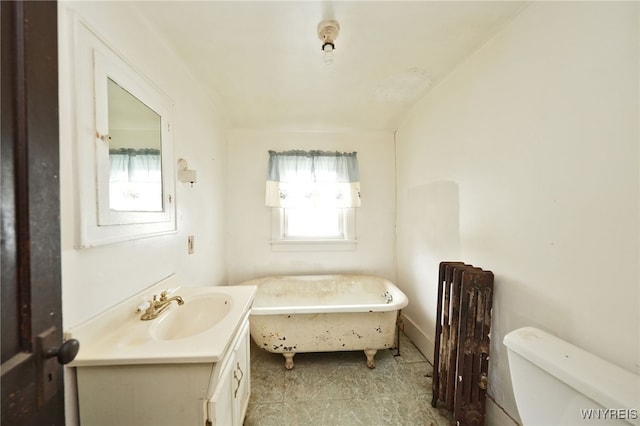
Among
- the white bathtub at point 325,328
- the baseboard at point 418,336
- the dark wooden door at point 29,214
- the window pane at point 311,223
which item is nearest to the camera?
the dark wooden door at point 29,214

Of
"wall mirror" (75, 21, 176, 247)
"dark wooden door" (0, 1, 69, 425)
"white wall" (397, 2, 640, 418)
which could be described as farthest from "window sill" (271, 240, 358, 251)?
"dark wooden door" (0, 1, 69, 425)

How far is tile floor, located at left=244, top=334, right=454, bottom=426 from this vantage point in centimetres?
141

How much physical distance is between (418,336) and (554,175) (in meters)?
1.72

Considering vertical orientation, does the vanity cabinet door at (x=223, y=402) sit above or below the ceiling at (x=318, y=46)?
below

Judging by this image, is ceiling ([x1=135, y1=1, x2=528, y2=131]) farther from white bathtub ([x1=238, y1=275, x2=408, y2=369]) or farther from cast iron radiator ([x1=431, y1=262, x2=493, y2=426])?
white bathtub ([x1=238, y1=275, x2=408, y2=369])

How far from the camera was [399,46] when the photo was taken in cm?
135

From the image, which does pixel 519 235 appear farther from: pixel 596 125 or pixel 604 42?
pixel 604 42

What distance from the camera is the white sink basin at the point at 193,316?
111 centimetres

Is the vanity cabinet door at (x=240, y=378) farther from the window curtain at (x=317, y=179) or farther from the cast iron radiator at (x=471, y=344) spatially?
the window curtain at (x=317, y=179)

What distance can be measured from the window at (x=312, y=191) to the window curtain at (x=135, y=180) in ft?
4.72

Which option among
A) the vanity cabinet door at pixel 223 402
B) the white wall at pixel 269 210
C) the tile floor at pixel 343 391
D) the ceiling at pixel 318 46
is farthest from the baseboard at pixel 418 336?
the ceiling at pixel 318 46

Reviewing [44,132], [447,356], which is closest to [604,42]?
[447,356]

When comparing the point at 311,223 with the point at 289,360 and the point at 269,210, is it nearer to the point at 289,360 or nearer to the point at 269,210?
the point at 269,210

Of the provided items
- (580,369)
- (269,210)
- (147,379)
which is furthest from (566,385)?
(269,210)
